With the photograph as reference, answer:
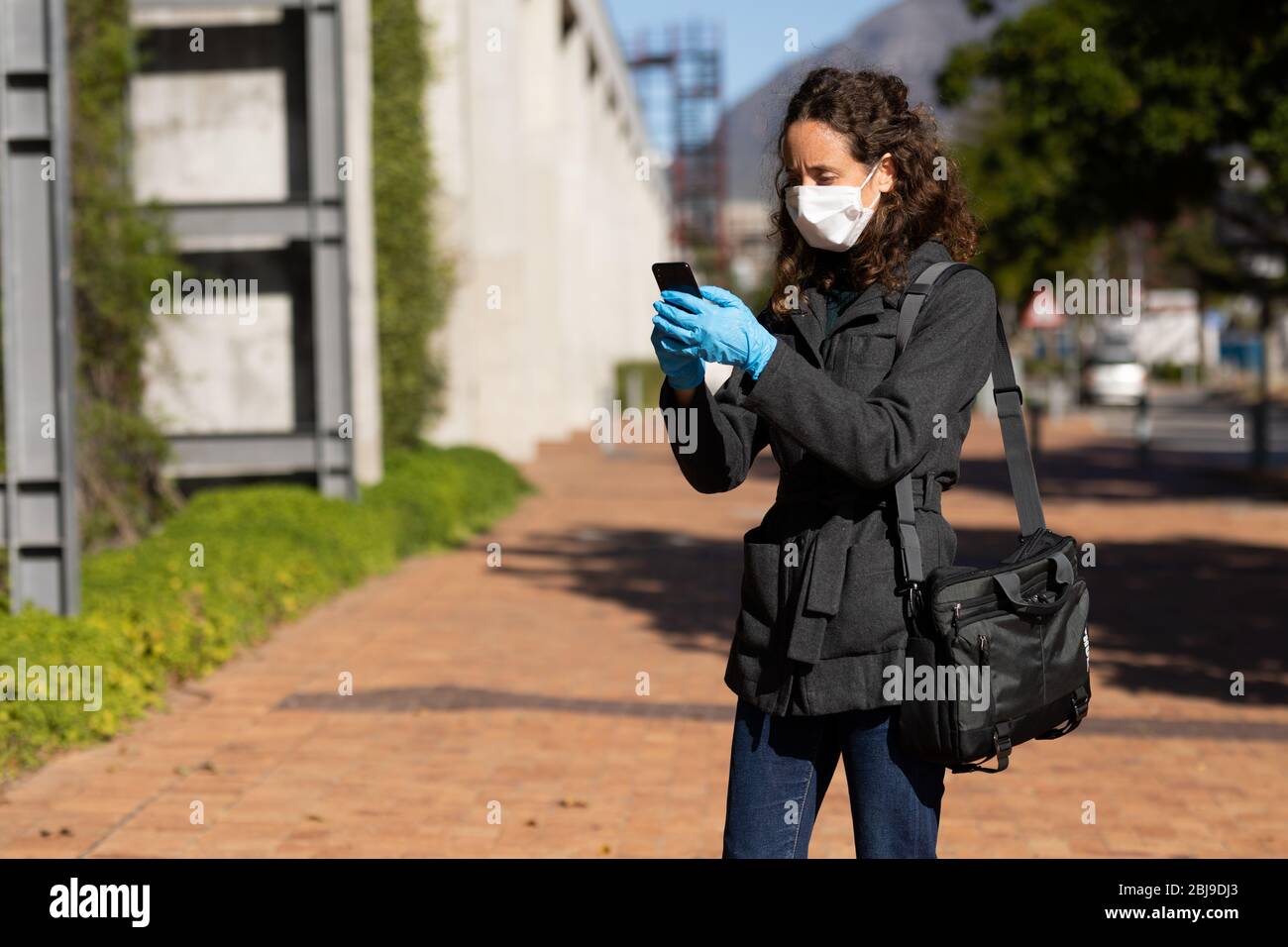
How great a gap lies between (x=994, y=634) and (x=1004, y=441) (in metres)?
0.36

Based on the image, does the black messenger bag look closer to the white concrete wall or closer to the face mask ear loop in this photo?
the face mask ear loop

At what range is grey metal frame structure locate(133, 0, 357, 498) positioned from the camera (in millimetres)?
13250

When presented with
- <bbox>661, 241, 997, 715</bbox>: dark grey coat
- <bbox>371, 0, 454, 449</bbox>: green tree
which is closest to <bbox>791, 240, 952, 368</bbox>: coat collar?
<bbox>661, 241, 997, 715</bbox>: dark grey coat

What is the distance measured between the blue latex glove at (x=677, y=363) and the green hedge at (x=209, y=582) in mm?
4153

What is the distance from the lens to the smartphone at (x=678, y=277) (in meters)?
2.83

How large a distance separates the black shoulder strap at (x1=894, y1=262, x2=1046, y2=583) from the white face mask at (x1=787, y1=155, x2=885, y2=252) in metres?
0.14

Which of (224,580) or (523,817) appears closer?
(523,817)

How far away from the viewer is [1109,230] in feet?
74.2

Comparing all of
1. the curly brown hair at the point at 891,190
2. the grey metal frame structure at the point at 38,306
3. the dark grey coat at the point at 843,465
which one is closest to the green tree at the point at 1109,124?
the grey metal frame structure at the point at 38,306
